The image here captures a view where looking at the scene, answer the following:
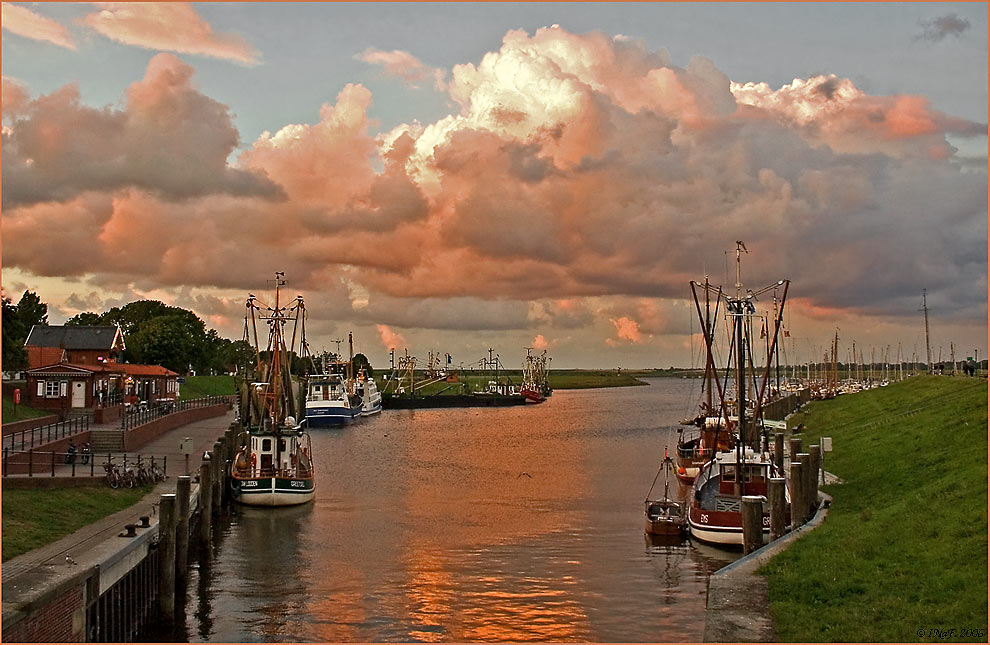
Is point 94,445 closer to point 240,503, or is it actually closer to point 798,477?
point 240,503

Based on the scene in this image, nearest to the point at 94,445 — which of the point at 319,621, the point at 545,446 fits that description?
the point at 319,621

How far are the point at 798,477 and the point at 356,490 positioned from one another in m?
36.3

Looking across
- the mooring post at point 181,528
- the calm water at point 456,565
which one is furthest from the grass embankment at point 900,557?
the mooring post at point 181,528

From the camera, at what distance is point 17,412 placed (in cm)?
7125

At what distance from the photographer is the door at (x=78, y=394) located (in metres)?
76.8

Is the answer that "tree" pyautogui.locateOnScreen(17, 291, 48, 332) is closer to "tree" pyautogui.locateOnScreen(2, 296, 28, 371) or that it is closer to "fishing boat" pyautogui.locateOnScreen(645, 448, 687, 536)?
"tree" pyautogui.locateOnScreen(2, 296, 28, 371)

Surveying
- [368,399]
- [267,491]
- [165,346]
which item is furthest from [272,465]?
[368,399]

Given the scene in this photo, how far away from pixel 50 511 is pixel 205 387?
123 meters

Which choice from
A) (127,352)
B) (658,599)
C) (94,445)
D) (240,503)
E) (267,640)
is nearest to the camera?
(267,640)

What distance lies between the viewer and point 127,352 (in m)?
140

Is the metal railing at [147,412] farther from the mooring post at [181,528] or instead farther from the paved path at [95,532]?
the mooring post at [181,528]

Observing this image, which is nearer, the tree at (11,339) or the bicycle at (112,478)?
the bicycle at (112,478)

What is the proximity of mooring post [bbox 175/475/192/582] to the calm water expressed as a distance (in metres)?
1.03

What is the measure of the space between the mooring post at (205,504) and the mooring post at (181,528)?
23.3ft
